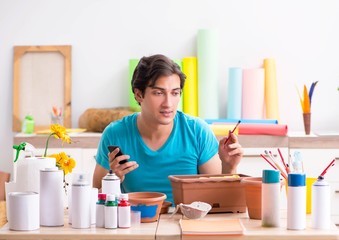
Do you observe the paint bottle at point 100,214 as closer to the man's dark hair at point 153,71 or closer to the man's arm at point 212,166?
the man's dark hair at point 153,71

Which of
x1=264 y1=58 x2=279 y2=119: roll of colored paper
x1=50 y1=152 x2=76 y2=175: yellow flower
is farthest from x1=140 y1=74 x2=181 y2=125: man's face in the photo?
x1=264 y1=58 x2=279 y2=119: roll of colored paper

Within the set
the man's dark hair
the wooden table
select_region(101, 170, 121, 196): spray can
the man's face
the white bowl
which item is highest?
the man's dark hair

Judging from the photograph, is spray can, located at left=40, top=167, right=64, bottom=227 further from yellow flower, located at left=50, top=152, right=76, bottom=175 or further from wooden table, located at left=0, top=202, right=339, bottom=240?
yellow flower, located at left=50, top=152, right=76, bottom=175

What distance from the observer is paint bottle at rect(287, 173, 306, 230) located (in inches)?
104

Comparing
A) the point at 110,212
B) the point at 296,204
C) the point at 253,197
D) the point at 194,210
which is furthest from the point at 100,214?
the point at 296,204

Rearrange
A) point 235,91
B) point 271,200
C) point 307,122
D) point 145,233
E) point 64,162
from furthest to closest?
point 235,91 < point 307,122 < point 64,162 < point 271,200 < point 145,233

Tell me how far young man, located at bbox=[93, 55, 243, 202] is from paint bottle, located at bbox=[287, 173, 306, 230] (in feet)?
2.14

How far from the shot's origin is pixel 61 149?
503 centimetres

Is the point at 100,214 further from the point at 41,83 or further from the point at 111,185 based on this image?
the point at 41,83

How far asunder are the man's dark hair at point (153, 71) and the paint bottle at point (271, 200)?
80 cm

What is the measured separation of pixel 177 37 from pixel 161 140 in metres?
2.04

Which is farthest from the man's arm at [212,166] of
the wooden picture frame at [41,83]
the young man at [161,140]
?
the wooden picture frame at [41,83]

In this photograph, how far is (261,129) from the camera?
4.96m

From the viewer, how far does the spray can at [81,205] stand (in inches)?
105
